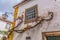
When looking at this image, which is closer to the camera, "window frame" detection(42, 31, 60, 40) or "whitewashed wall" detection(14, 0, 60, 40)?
"window frame" detection(42, 31, 60, 40)

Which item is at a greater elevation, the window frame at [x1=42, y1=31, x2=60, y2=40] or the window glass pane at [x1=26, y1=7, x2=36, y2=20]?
the window glass pane at [x1=26, y1=7, x2=36, y2=20]

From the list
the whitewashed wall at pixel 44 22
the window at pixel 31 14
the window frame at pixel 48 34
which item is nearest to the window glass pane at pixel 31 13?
the window at pixel 31 14

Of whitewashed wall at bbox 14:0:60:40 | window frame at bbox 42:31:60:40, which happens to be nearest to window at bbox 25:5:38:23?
whitewashed wall at bbox 14:0:60:40

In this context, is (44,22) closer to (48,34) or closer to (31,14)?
(48,34)

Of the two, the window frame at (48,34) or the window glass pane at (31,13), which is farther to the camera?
the window glass pane at (31,13)

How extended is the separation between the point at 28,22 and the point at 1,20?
12.6m

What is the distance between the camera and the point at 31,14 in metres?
9.34

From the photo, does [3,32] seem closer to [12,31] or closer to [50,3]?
[12,31]

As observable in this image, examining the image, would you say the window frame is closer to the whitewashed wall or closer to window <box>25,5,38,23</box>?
the whitewashed wall

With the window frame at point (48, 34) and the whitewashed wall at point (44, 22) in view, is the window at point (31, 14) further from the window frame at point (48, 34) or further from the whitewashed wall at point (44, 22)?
the window frame at point (48, 34)

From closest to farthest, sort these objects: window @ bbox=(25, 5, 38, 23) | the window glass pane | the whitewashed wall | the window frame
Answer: the window frame < the whitewashed wall < window @ bbox=(25, 5, 38, 23) < the window glass pane

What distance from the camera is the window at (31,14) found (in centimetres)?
893

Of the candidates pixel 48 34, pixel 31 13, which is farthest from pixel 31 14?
pixel 48 34

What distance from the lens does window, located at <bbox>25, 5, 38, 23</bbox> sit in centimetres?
893
